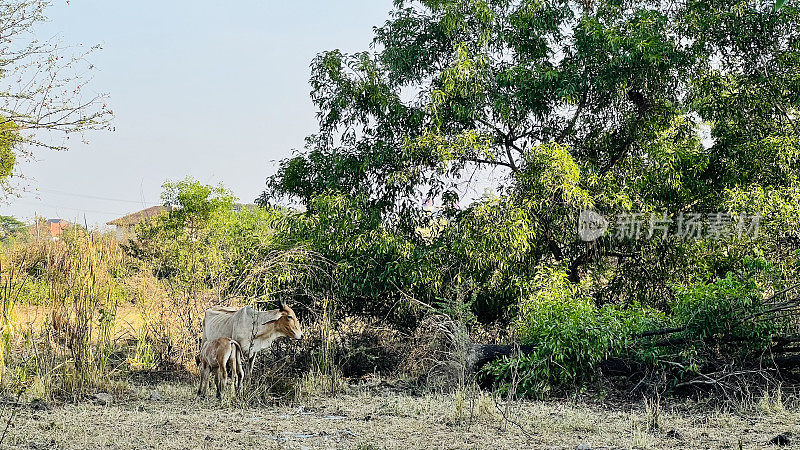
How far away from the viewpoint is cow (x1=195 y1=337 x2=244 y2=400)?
6.85 meters

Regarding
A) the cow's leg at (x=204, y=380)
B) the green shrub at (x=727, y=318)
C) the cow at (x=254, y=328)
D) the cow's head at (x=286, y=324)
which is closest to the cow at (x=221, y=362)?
the cow's leg at (x=204, y=380)


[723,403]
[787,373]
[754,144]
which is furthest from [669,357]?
[754,144]

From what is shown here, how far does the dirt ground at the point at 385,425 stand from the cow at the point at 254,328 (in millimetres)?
609

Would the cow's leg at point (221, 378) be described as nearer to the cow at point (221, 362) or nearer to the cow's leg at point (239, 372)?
the cow at point (221, 362)

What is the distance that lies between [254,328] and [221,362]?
17.2 inches

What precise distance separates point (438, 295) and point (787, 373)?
12.5 feet

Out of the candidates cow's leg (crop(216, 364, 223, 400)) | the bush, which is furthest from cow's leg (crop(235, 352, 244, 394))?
the bush

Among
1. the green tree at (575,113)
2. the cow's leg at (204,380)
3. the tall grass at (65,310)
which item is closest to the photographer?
the tall grass at (65,310)

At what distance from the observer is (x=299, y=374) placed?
8.37 metres

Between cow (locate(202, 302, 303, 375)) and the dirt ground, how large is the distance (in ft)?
2.00

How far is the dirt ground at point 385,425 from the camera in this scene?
16.8 feet

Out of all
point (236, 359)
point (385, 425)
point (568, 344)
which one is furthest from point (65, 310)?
point (568, 344)

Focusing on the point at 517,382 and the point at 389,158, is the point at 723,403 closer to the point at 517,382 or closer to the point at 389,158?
the point at 517,382

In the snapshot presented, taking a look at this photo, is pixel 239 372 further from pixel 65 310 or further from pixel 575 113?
pixel 575 113
